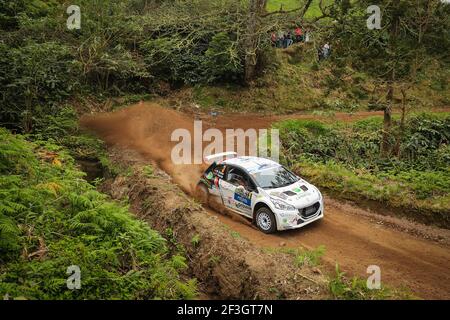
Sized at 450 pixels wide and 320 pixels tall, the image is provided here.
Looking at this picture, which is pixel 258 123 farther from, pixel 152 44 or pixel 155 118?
pixel 152 44

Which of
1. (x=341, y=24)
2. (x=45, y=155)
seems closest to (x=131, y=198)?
(x=45, y=155)

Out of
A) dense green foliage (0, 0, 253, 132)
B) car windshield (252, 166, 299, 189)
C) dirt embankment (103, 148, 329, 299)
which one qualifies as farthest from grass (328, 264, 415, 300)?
dense green foliage (0, 0, 253, 132)

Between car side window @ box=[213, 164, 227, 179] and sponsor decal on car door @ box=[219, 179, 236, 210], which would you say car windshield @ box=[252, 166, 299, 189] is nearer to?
sponsor decal on car door @ box=[219, 179, 236, 210]

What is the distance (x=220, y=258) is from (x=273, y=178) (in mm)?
3651

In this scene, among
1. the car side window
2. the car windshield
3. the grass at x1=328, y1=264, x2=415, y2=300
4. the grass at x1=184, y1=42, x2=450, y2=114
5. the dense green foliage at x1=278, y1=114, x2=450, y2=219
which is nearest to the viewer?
the grass at x1=328, y1=264, x2=415, y2=300

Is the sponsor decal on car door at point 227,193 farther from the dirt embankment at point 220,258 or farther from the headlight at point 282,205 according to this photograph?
the headlight at point 282,205

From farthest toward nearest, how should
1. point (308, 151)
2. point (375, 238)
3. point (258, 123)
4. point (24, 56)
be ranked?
point (258, 123), point (308, 151), point (24, 56), point (375, 238)

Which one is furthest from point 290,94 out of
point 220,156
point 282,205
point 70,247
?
point 70,247

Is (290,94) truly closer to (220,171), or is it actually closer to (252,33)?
(252,33)

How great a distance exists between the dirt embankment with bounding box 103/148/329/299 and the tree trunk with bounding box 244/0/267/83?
479 inches

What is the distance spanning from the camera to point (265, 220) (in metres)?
11.5

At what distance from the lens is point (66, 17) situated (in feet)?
76.8

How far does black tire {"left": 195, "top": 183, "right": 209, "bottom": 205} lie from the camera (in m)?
13.3

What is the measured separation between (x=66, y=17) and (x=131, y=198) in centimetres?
1524
